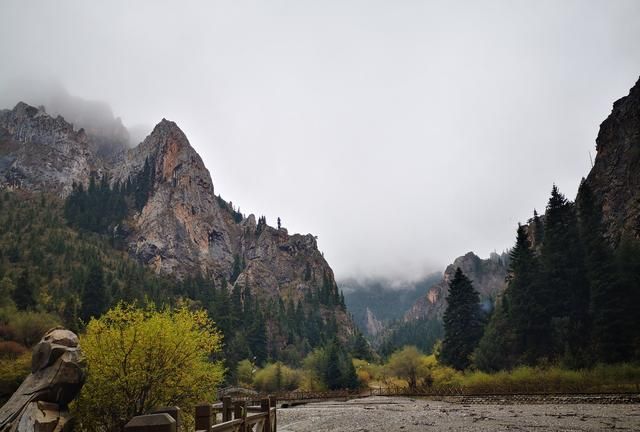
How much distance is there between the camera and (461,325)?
243ft

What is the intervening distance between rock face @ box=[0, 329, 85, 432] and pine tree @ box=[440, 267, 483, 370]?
59.1 meters

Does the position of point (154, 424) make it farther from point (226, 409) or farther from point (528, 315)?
point (528, 315)

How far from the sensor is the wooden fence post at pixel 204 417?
6973mm

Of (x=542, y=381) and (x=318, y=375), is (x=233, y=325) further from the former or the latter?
(x=542, y=381)

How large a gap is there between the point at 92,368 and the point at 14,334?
4040cm

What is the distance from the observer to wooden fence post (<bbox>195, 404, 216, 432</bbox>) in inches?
275

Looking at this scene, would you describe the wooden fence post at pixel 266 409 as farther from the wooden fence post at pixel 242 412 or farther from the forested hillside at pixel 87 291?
the forested hillside at pixel 87 291

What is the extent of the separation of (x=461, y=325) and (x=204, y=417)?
73.6 metres

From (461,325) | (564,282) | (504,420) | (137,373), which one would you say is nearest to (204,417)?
(137,373)

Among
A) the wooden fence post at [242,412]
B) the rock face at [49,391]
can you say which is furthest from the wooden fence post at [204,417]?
the rock face at [49,391]

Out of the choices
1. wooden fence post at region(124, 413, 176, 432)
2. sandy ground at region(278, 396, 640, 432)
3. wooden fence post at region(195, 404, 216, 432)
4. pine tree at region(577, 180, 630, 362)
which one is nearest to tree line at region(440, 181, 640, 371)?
pine tree at region(577, 180, 630, 362)

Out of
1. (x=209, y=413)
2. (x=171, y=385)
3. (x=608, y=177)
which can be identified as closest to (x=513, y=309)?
(x=608, y=177)

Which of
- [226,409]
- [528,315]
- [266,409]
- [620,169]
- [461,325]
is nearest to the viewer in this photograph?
[226,409]

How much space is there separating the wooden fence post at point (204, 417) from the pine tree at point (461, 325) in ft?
223
